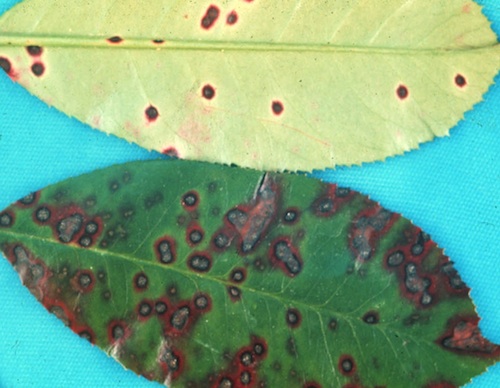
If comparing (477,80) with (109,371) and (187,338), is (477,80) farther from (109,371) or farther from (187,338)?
(109,371)

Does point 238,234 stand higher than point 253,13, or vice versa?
point 253,13

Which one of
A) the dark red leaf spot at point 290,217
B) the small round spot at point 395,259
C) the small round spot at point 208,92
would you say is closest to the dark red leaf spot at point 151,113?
the small round spot at point 208,92

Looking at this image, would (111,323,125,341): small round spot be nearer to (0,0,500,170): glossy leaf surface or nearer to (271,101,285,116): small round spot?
(0,0,500,170): glossy leaf surface

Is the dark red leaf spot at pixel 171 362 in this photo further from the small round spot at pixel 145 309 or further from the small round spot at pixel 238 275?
the small round spot at pixel 238 275

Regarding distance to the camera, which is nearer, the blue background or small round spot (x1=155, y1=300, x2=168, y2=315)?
small round spot (x1=155, y1=300, x2=168, y2=315)

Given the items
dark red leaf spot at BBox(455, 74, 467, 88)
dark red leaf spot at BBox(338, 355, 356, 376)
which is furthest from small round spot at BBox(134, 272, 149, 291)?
dark red leaf spot at BBox(455, 74, 467, 88)

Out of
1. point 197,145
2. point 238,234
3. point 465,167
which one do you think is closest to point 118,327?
point 238,234

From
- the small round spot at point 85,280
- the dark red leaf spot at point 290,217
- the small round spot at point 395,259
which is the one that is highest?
the small round spot at point 395,259
